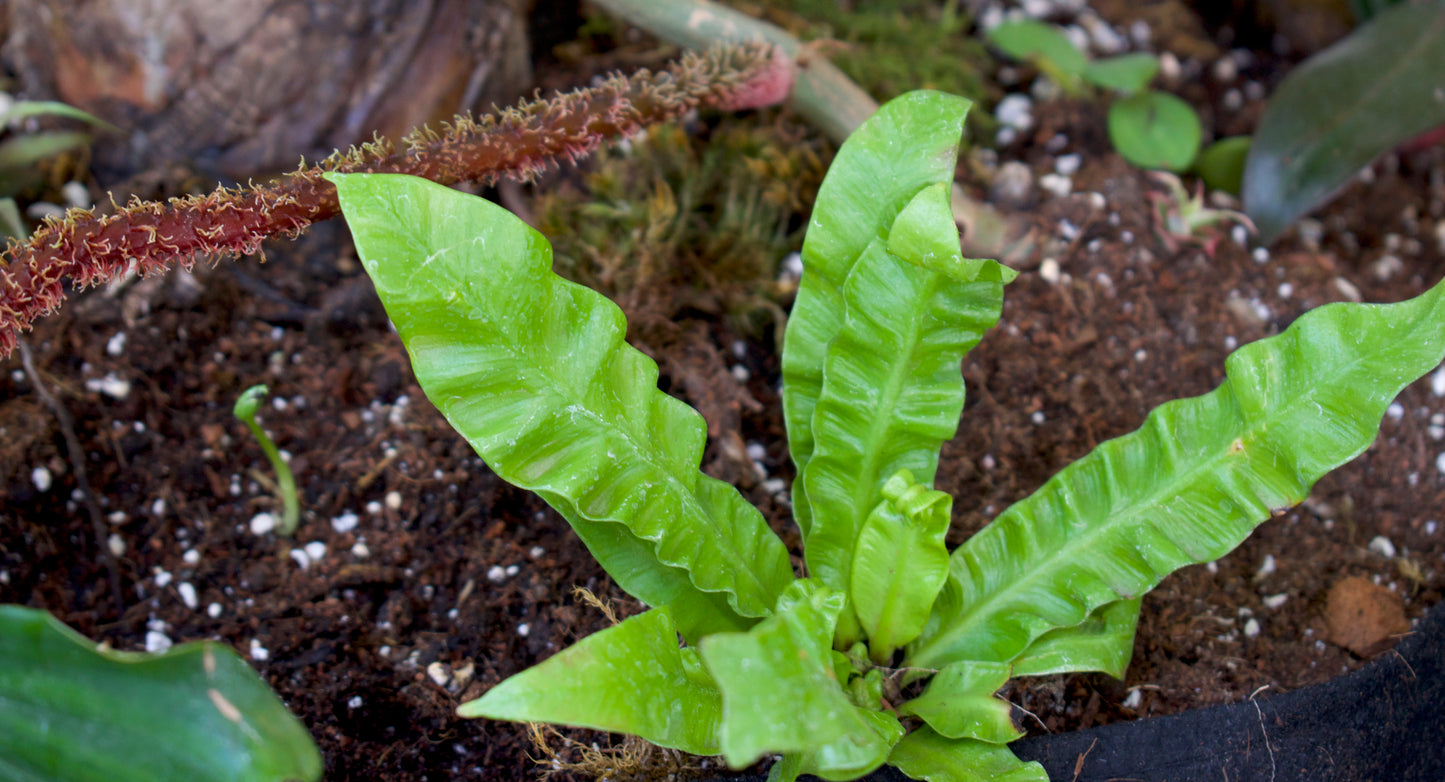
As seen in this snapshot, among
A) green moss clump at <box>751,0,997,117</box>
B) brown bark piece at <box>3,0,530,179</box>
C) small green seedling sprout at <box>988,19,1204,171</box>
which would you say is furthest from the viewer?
green moss clump at <box>751,0,997,117</box>

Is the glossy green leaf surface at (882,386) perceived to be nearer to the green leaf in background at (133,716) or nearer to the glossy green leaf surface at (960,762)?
the glossy green leaf surface at (960,762)

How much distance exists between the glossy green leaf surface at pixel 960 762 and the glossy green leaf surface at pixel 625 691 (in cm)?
22

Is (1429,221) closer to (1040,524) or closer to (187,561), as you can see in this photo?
(1040,524)

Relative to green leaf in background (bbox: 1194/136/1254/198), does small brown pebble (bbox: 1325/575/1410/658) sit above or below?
below

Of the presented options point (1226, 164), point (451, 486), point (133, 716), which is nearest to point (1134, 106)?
point (1226, 164)

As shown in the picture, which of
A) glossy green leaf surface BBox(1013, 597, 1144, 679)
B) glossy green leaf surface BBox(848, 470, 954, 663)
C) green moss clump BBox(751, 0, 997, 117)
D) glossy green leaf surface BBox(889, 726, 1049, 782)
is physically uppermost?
green moss clump BBox(751, 0, 997, 117)

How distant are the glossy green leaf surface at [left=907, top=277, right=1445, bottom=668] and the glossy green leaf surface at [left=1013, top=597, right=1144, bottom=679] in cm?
3

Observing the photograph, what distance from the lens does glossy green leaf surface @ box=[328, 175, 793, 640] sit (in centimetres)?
95

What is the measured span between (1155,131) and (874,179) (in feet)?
2.90

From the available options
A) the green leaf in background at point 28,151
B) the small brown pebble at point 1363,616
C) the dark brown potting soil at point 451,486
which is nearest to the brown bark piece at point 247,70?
the green leaf in background at point 28,151

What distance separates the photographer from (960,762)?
3.40 feet

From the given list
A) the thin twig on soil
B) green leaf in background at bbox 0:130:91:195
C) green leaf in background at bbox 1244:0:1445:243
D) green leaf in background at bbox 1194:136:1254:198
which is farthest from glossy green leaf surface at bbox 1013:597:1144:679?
green leaf in background at bbox 0:130:91:195

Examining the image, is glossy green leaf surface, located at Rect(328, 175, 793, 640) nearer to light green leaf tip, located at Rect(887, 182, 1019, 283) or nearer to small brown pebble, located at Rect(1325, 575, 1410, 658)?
light green leaf tip, located at Rect(887, 182, 1019, 283)

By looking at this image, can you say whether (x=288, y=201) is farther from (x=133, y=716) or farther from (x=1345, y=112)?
(x=1345, y=112)
